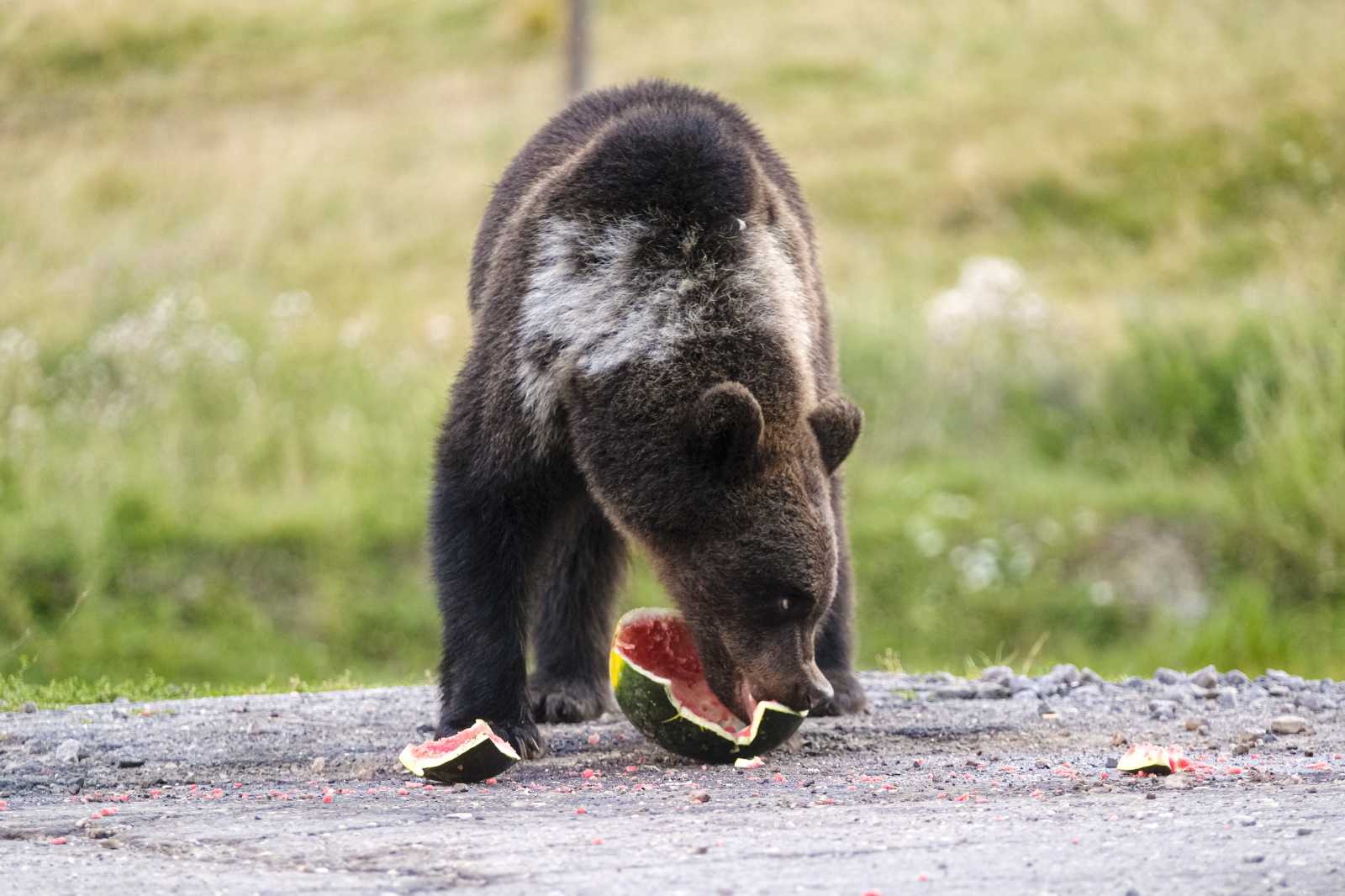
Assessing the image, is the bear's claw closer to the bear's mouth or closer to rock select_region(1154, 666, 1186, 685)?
the bear's mouth

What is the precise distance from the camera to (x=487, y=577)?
5.84m

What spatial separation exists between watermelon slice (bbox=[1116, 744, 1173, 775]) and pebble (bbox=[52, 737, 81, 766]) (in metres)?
3.58

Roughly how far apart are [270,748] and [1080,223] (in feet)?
64.4

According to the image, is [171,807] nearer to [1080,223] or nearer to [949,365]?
[949,365]

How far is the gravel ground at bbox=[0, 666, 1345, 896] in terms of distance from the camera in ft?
12.9

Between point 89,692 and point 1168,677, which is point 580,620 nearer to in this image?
point 89,692

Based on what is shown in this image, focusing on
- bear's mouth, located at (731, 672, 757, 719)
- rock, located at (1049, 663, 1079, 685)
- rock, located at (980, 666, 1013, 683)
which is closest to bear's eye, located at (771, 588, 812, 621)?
bear's mouth, located at (731, 672, 757, 719)

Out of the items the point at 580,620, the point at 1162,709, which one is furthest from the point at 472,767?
the point at 1162,709

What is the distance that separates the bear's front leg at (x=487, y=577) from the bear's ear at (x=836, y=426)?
1021mm

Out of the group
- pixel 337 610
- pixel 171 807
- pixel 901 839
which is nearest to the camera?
pixel 901 839

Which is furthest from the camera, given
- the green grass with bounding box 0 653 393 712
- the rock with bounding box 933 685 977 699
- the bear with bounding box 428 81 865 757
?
the rock with bounding box 933 685 977 699

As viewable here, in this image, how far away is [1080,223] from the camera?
926 inches

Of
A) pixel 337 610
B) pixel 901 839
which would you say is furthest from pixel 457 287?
pixel 901 839

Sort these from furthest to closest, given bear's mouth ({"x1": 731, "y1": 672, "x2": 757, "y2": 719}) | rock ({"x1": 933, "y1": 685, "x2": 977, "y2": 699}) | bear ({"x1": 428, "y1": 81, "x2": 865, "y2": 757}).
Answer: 1. rock ({"x1": 933, "y1": 685, "x2": 977, "y2": 699})
2. bear's mouth ({"x1": 731, "y1": 672, "x2": 757, "y2": 719})
3. bear ({"x1": 428, "y1": 81, "x2": 865, "y2": 757})
